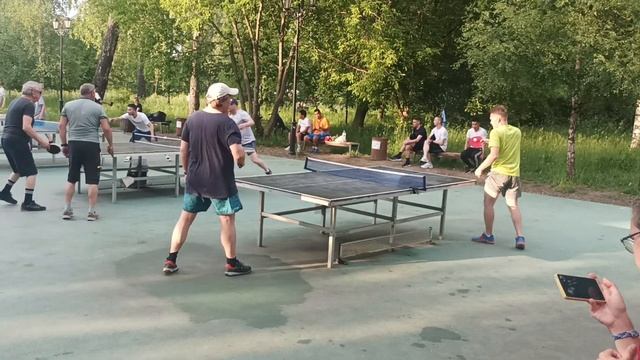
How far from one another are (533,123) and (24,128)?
22987mm

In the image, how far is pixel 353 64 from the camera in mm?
21062

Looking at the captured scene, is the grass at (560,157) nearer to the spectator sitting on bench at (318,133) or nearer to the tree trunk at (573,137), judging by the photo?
the tree trunk at (573,137)

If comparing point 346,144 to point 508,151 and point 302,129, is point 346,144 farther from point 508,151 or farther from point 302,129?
point 508,151

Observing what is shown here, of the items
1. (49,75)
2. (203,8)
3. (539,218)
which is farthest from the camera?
(49,75)

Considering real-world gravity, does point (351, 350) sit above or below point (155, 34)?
below

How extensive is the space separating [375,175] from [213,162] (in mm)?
2570

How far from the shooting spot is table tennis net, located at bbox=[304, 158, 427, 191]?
265 inches

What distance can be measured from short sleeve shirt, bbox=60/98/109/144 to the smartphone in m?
6.36

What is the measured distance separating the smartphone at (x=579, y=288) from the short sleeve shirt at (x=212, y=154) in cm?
337

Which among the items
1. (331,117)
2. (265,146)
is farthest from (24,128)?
(331,117)

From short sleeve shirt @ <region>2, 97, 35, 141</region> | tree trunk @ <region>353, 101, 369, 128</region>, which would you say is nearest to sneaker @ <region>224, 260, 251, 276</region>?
short sleeve shirt @ <region>2, 97, 35, 141</region>

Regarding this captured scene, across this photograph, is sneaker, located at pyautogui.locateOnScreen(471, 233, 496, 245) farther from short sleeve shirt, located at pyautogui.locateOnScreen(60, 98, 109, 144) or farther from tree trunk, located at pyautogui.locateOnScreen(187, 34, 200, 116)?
tree trunk, located at pyautogui.locateOnScreen(187, 34, 200, 116)

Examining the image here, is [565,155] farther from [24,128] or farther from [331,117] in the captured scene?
[331,117]

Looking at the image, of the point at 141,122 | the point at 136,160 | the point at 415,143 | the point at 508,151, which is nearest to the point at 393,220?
the point at 508,151
